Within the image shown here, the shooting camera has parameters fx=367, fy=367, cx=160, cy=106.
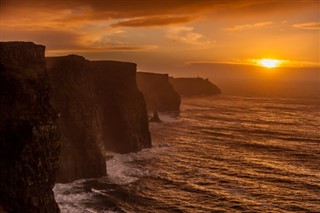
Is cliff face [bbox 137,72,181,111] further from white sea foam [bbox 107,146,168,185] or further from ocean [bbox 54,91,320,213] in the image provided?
white sea foam [bbox 107,146,168,185]

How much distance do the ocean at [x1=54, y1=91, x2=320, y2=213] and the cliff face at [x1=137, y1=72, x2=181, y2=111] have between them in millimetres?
49480

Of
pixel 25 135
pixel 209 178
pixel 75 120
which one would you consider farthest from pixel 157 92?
pixel 25 135

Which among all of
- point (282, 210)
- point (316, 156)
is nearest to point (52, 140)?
point (282, 210)

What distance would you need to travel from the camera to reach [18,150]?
32594mm

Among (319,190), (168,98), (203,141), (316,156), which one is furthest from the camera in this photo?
(168,98)

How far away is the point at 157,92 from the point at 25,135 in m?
116

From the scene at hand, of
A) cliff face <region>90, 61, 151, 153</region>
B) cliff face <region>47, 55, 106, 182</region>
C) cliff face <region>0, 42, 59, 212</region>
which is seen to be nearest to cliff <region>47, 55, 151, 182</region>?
cliff face <region>47, 55, 106, 182</region>

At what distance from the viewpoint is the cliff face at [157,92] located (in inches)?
5645

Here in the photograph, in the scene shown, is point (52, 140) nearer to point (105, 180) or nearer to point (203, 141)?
point (105, 180)

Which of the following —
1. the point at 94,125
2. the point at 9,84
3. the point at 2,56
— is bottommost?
the point at 94,125

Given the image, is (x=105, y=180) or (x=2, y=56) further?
(x=105, y=180)

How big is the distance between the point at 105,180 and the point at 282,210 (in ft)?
85.6

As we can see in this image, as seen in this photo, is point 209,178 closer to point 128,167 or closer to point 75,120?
point 128,167

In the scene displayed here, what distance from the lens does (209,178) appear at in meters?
58.1
